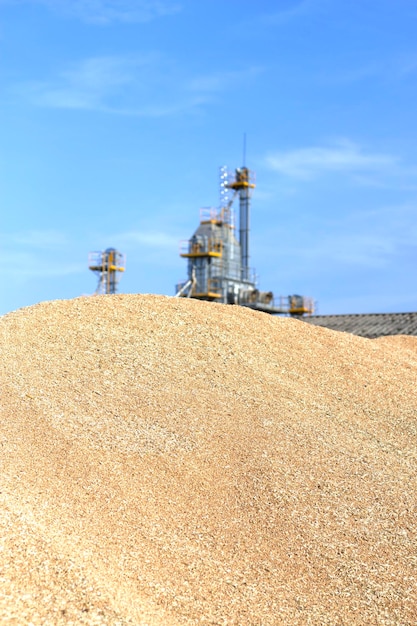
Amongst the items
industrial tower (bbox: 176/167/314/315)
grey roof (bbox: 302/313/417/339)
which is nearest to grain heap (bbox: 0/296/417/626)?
grey roof (bbox: 302/313/417/339)

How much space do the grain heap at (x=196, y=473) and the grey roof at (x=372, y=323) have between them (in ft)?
30.6

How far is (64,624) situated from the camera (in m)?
5.82

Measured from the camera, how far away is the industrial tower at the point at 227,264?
132 feet

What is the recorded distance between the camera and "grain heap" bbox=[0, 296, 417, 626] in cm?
685

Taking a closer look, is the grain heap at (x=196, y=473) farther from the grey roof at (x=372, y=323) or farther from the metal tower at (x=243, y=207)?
the metal tower at (x=243, y=207)

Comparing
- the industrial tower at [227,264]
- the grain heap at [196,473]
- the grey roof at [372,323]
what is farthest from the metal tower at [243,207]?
the grain heap at [196,473]

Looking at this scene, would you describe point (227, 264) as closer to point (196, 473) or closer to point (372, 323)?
point (372, 323)

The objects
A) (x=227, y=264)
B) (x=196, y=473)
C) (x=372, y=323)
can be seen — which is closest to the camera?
(x=196, y=473)

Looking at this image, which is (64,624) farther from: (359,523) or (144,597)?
(359,523)

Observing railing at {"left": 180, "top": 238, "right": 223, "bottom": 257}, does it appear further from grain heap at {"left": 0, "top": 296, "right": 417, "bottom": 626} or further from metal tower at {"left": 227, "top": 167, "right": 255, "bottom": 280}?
grain heap at {"left": 0, "top": 296, "right": 417, "bottom": 626}

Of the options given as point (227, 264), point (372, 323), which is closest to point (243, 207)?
point (227, 264)

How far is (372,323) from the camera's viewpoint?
26.7 m

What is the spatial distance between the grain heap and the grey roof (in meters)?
9.32

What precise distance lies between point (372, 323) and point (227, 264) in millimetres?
15980
